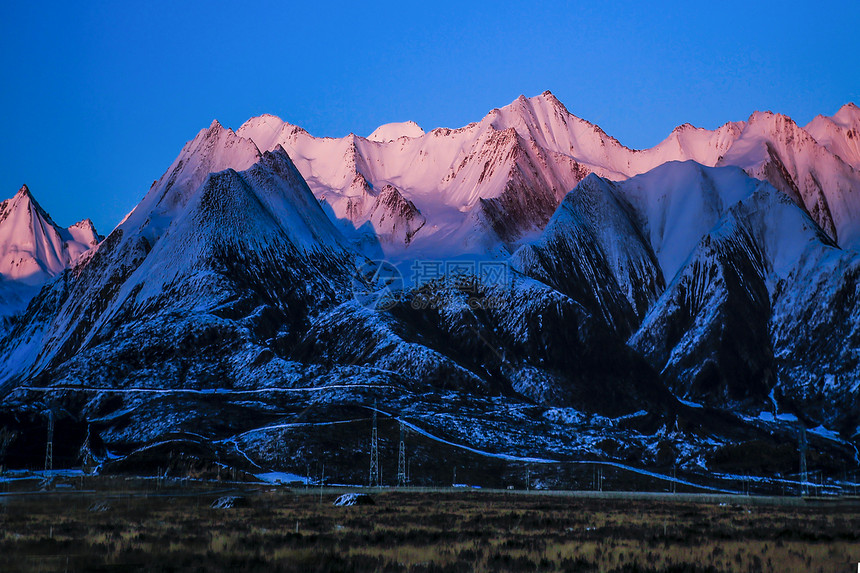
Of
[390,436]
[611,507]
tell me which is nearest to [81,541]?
[611,507]

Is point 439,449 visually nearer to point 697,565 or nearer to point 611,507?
point 611,507

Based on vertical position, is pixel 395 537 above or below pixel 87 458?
below

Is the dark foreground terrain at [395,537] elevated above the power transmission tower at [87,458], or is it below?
below

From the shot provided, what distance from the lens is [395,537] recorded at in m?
56.6

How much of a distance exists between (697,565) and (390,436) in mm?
146981

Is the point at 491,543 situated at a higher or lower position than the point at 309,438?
lower

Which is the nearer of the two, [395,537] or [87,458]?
[395,537]

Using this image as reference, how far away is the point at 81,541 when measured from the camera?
1981 inches

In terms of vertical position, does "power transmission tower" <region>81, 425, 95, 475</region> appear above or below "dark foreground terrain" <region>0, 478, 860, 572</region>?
above

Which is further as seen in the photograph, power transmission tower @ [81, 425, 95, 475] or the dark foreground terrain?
power transmission tower @ [81, 425, 95, 475]

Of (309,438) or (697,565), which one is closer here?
(697,565)

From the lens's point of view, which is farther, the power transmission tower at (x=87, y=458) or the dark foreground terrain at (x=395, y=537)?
the power transmission tower at (x=87, y=458)

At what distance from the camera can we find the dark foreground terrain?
145ft

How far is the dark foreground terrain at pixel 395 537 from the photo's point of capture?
4434 cm
